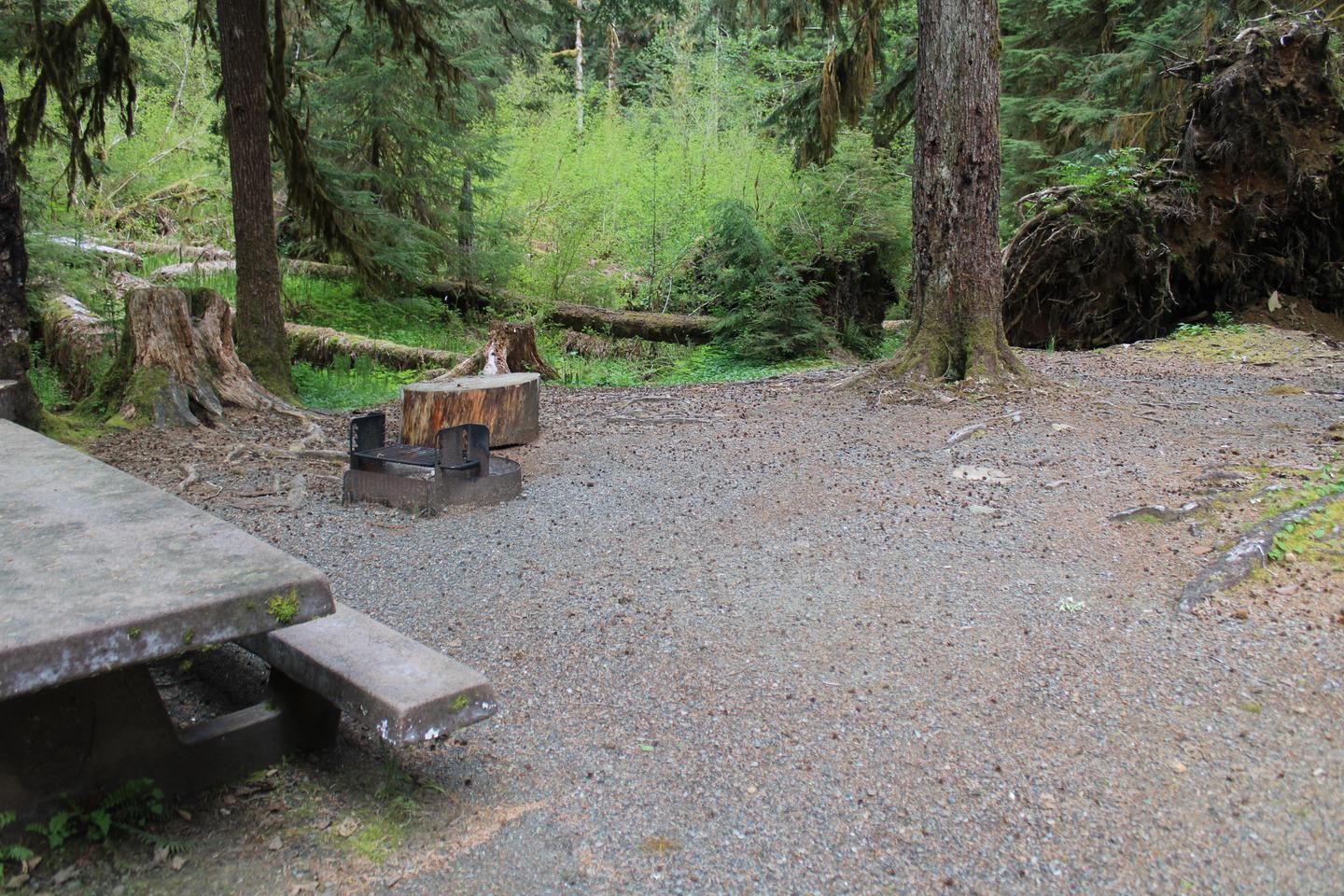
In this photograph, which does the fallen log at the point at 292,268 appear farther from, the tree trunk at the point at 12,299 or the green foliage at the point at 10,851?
the green foliage at the point at 10,851

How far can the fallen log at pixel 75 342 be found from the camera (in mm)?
9016

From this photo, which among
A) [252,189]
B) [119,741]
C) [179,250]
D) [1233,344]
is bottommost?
[119,741]

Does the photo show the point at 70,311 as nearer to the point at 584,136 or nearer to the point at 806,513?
the point at 806,513

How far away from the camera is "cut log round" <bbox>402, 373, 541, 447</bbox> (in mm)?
6695

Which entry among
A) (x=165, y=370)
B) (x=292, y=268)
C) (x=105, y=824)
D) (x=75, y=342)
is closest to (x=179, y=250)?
(x=292, y=268)

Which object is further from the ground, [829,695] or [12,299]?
[12,299]

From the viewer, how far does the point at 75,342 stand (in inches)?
373

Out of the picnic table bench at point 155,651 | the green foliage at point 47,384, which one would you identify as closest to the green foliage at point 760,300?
the green foliage at point 47,384

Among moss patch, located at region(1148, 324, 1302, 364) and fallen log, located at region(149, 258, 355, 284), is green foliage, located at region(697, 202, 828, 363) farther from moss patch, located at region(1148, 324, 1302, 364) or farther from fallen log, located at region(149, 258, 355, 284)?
fallen log, located at region(149, 258, 355, 284)

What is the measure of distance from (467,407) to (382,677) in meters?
4.39

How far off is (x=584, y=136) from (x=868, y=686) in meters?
20.6

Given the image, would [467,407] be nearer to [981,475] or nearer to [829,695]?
[981,475]

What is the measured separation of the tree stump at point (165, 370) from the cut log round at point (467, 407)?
1.87 m

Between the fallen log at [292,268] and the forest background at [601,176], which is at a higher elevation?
the forest background at [601,176]
